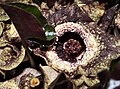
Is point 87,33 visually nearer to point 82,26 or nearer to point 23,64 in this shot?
point 82,26

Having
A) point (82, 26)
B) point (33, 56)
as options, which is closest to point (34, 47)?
point (33, 56)

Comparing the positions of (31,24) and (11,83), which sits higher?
(31,24)

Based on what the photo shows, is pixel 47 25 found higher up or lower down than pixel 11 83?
higher up

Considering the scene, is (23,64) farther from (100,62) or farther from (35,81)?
(100,62)

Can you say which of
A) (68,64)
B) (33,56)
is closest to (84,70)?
(68,64)

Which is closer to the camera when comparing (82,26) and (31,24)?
(31,24)

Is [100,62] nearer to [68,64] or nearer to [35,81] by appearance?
[68,64]

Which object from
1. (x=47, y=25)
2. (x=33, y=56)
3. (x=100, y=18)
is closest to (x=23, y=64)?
(x=33, y=56)

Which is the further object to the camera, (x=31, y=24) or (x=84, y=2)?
(x=84, y=2)
